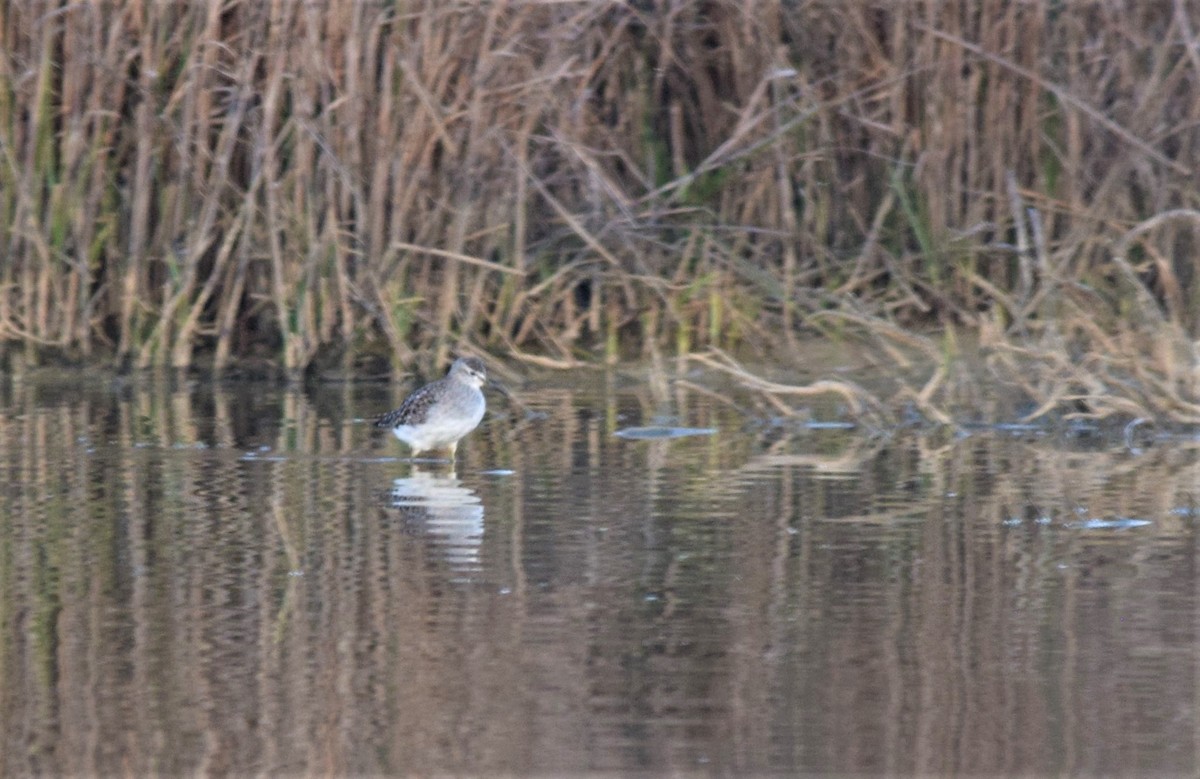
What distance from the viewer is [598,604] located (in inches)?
216

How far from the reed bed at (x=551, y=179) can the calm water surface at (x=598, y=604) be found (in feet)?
5.90

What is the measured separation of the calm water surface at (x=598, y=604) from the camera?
427cm

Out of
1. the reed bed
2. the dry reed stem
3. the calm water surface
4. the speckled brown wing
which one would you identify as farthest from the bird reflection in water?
the reed bed

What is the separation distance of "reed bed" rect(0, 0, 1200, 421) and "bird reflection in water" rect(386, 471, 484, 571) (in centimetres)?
260

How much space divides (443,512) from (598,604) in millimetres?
1540

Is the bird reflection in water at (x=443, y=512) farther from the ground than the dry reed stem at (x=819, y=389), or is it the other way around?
the dry reed stem at (x=819, y=389)

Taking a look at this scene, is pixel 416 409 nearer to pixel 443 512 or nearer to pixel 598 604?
pixel 443 512

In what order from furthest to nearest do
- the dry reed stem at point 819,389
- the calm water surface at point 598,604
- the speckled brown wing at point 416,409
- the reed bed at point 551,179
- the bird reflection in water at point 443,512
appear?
the reed bed at point 551,179
the dry reed stem at point 819,389
the speckled brown wing at point 416,409
the bird reflection in water at point 443,512
the calm water surface at point 598,604

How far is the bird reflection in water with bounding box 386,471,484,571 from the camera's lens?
627 cm

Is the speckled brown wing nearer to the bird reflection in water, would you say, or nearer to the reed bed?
the bird reflection in water

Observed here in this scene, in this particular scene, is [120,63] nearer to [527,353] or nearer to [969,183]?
[527,353]

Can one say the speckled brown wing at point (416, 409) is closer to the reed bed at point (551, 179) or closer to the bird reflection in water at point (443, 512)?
the bird reflection in water at point (443, 512)

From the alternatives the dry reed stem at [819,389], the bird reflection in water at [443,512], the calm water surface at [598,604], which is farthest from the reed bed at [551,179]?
the bird reflection in water at [443,512]

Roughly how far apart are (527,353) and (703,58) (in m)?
1.91
